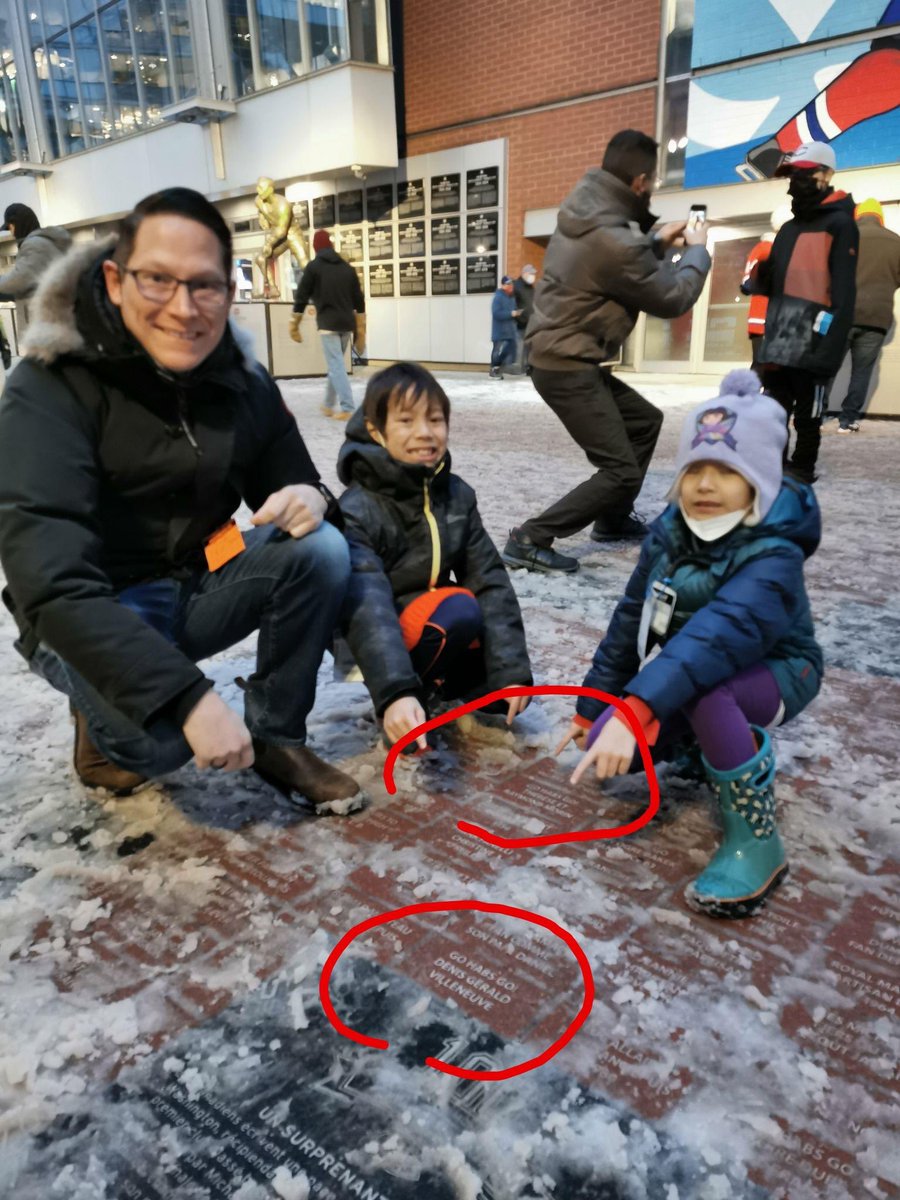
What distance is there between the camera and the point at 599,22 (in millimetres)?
12070

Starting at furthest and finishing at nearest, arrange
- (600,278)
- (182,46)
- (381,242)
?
(182,46)
(381,242)
(600,278)

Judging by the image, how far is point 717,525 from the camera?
1727 mm

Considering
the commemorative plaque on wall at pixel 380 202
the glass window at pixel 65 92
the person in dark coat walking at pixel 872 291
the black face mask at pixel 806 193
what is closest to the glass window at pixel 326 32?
the commemorative plaque on wall at pixel 380 202

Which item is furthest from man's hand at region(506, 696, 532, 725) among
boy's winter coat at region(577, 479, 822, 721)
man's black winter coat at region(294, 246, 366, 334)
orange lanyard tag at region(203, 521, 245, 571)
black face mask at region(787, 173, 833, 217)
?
man's black winter coat at region(294, 246, 366, 334)

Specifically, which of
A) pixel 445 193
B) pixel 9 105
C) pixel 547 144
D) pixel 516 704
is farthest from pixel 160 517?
pixel 9 105

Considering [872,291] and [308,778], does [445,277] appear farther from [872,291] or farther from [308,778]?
[308,778]

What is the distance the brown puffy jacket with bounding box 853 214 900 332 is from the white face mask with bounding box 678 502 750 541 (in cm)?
702

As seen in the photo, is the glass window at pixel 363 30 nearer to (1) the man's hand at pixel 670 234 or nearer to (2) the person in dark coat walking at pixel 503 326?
(2) the person in dark coat walking at pixel 503 326

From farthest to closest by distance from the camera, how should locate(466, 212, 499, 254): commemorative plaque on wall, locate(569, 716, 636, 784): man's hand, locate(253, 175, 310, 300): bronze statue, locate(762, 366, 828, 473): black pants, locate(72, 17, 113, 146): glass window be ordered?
locate(72, 17, 113, 146): glass window
locate(466, 212, 499, 254): commemorative plaque on wall
locate(253, 175, 310, 300): bronze statue
locate(762, 366, 828, 473): black pants
locate(569, 716, 636, 784): man's hand

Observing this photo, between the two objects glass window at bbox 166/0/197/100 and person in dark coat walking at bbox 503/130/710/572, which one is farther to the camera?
glass window at bbox 166/0/197/100

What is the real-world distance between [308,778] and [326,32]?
16.1 m

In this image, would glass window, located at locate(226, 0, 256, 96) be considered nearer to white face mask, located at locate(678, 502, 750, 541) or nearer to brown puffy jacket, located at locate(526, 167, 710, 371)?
brown puffy jacket, located at locate(526, 167, 710, 371)

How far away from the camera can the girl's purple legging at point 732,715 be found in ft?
5.39

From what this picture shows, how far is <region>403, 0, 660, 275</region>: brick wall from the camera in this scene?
39.0ft
